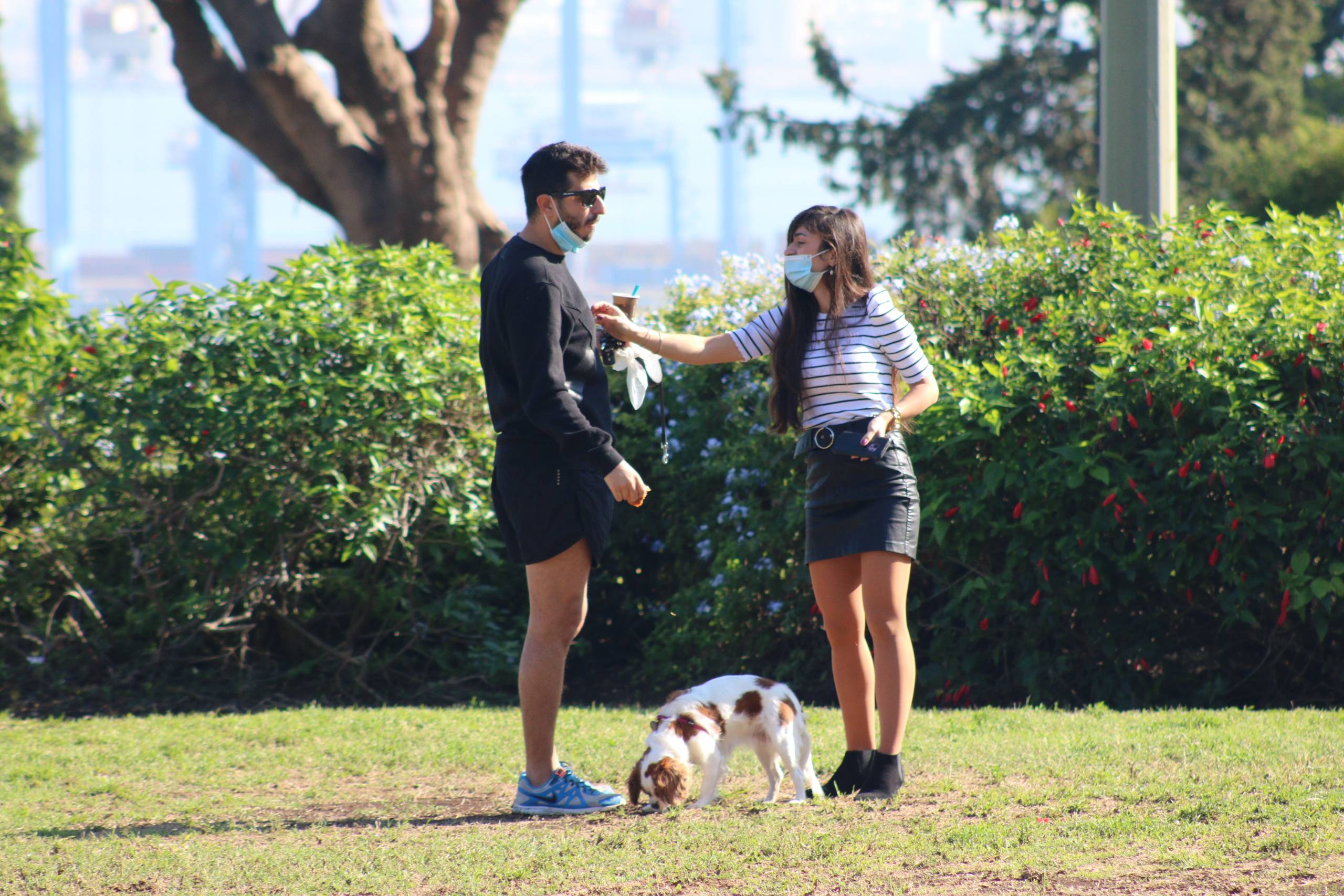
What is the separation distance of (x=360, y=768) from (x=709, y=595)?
2122 millimetres

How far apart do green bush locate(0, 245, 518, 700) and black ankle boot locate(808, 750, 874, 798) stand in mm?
2740

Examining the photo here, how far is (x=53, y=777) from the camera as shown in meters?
4.76

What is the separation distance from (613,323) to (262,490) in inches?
116

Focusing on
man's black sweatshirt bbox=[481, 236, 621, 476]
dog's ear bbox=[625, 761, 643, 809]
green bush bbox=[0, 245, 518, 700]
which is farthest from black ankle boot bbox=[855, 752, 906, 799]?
green bush bbox=[0, 245, 518, 700]

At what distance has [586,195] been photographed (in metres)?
3.88

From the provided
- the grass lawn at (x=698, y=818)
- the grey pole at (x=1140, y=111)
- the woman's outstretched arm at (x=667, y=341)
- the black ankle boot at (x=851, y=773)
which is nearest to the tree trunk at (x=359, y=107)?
the grey pole at (x=1140, y=111)

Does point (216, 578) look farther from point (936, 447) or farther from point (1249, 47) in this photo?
point (1249, 47)

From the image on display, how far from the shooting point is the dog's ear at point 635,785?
3.98m

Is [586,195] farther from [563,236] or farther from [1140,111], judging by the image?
[1140,111]

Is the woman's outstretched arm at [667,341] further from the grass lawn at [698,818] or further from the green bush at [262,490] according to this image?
the green bush at [262,490]

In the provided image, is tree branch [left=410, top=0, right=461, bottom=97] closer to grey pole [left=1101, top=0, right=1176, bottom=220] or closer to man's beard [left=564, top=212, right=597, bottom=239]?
grey pole [left=1101, top=0, right=1176, bottom=220]

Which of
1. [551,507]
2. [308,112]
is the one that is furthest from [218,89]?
[551,507]

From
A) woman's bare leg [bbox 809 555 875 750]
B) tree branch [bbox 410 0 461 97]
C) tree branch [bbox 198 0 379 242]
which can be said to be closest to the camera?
woman's bare leg [bbox 809 555 875 750]

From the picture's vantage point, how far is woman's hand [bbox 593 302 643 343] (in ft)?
13.2
